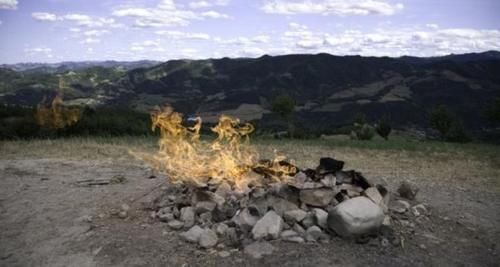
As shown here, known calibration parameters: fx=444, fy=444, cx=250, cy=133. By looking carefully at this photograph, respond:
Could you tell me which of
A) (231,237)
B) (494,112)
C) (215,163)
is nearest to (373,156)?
(215,163)

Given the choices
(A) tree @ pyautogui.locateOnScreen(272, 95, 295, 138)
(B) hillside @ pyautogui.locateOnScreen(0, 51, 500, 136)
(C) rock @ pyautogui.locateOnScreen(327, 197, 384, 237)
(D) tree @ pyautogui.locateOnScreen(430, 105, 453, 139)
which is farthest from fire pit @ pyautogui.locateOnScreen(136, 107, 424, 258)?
(B) hillside @ pyautogui.locateOnScreen(0, 51, 500, 136)

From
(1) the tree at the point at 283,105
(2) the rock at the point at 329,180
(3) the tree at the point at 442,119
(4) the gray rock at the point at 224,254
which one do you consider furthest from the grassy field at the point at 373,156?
(3) the tree at the point at 442,119

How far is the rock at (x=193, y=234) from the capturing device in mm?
6867

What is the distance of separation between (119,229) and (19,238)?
1565 mm

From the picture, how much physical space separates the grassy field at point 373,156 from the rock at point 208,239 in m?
6.78

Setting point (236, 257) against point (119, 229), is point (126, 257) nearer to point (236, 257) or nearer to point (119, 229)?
point (119, 229)

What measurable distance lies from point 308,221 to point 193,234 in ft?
6.04

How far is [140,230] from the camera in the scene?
729 centimetres

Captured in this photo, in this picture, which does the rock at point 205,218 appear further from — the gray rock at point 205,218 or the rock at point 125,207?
the rock at point 125,207

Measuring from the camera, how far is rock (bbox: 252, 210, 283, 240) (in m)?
6.79

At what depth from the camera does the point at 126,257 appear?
21.0 feet

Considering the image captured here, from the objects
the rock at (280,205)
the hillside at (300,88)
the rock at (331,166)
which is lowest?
the hillside at (300,88)

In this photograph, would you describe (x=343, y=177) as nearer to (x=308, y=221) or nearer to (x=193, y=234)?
(x=308, y=221)

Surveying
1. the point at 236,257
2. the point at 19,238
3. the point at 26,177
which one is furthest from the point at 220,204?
the point at 26,177
